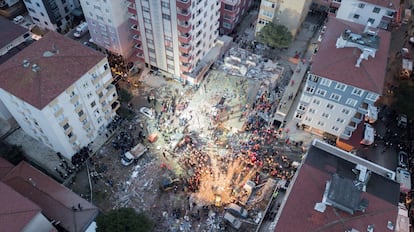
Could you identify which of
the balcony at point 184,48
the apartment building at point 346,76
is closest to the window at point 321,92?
the apartment building at point 346,76

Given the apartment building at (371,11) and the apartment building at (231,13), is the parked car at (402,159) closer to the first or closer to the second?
the apartment building at (371,11)

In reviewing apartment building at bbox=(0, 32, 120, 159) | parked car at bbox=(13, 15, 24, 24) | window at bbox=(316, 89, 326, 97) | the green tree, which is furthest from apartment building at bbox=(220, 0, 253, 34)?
the green tree

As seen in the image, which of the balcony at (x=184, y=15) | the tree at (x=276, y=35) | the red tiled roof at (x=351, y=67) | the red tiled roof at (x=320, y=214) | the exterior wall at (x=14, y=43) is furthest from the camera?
the tree at (x=276, y=35)

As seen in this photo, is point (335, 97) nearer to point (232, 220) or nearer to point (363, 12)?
point (363, 12)

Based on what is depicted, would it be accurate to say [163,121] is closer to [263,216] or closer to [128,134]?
[128,134]

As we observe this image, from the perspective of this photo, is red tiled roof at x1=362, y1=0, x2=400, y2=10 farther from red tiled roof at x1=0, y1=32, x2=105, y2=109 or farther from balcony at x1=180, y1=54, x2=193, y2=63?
red tiled roof at x1=0, y1=32, x2=105, y2=109

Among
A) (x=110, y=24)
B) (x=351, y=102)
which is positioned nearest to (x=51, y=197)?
(x=110, y=24)
